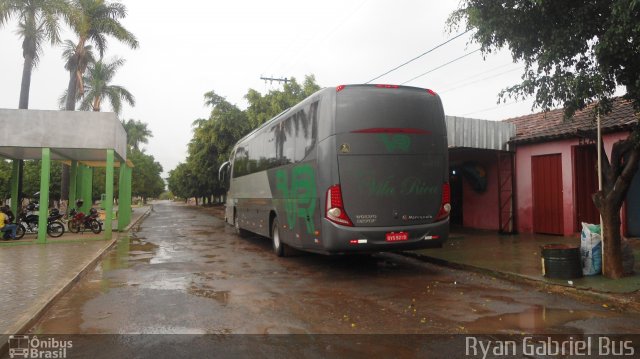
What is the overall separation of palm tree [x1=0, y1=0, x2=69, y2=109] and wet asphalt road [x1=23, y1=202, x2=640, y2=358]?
50.4ft

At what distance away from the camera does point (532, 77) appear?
25.5ft

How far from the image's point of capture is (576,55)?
775cm

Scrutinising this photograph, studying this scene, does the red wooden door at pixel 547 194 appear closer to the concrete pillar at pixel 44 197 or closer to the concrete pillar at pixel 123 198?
the concrete pillar at pixel 44 197

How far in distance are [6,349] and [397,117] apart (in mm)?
6777

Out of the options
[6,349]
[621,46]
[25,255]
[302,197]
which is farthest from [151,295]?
[621,46]

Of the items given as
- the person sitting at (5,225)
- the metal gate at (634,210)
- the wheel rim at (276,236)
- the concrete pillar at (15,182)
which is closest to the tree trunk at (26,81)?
the concrete pillar at (15,182)

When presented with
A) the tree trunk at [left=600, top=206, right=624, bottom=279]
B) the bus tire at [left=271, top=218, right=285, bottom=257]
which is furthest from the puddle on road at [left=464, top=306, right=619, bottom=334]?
the bus tire at [left=271, top=218, right=285, bottom=257]

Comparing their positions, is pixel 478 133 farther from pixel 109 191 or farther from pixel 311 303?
pixel 109 191

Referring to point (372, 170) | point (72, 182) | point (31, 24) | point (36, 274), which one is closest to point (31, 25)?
point (31, 24)

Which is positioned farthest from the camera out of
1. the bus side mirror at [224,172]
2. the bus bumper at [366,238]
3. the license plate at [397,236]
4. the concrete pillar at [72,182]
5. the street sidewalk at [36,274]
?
the concrete pillar at [72,182]

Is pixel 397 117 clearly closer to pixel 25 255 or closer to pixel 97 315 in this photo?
pixel 97 315

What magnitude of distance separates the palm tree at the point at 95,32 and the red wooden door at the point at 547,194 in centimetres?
2326

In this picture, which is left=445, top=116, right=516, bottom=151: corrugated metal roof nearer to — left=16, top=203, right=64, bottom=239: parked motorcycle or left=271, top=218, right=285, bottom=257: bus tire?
left=271, top=218, right=285, bottom=257: bus tire

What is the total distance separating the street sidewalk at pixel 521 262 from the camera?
21.8 feet
